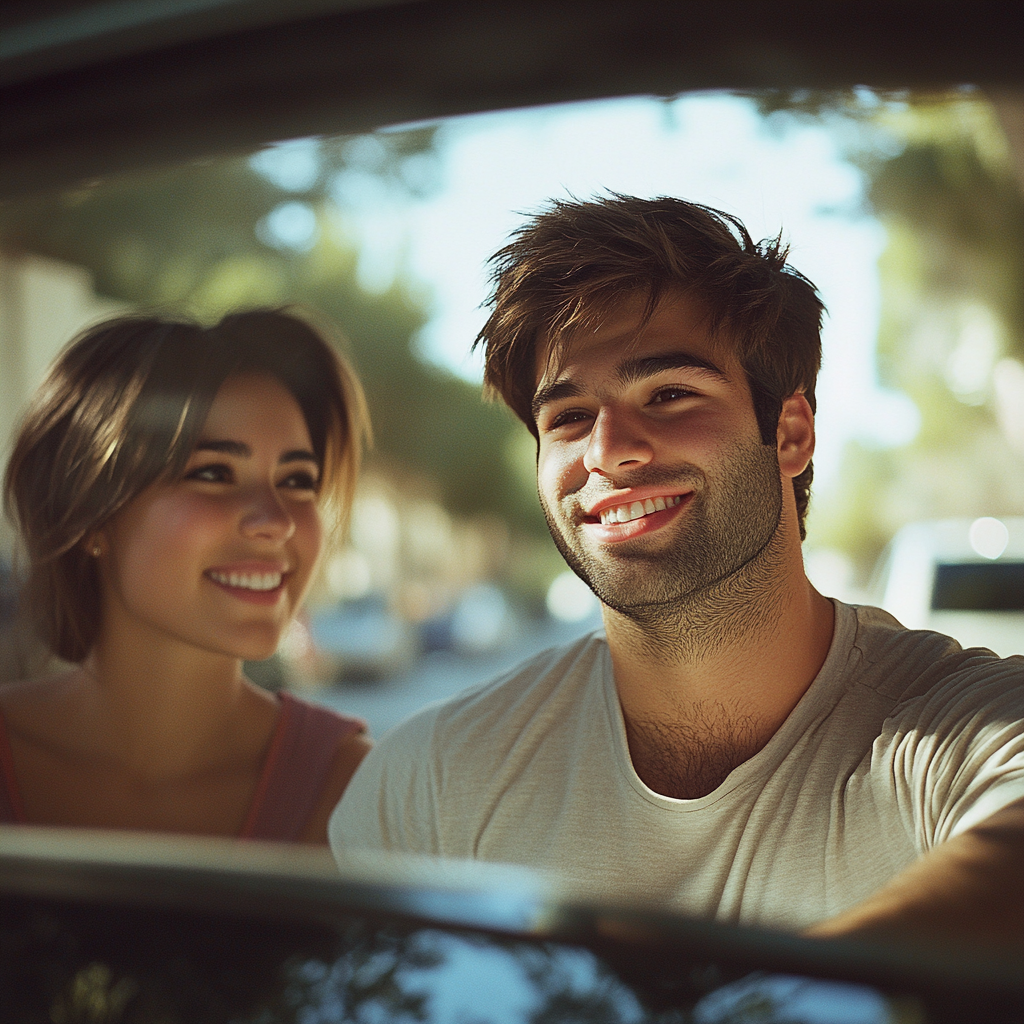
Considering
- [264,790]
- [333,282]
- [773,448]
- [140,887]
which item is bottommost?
[264,790]

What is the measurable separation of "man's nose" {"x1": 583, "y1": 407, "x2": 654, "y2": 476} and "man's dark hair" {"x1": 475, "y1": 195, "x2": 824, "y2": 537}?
156 mm

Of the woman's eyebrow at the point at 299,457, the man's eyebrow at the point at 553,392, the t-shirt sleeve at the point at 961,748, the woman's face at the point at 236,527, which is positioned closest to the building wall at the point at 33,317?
the woman's face at the point at 236,527

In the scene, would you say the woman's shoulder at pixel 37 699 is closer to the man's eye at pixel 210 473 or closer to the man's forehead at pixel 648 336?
the man's eye at pixel 210 473

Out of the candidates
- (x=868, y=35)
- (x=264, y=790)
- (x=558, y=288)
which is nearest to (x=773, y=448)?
(x=558, y=288)

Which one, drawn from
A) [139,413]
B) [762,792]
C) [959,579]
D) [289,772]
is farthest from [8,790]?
[959,579]

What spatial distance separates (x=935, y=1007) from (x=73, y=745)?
1.89 m

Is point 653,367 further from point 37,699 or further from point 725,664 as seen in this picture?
point 37,699

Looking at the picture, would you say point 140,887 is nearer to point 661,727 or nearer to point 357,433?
point 661,727

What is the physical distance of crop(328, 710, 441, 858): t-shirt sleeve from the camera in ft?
5.05

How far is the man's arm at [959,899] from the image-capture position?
0.75 meters

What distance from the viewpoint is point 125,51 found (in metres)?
0.88

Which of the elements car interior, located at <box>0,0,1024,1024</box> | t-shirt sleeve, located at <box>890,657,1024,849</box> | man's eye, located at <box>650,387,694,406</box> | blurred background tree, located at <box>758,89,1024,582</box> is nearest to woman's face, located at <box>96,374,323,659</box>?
man's eye, located at <box>650,387,694,406</box>

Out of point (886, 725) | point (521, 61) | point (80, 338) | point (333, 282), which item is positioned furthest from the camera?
point (333, 282)

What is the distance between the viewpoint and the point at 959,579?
1496 millimetres
